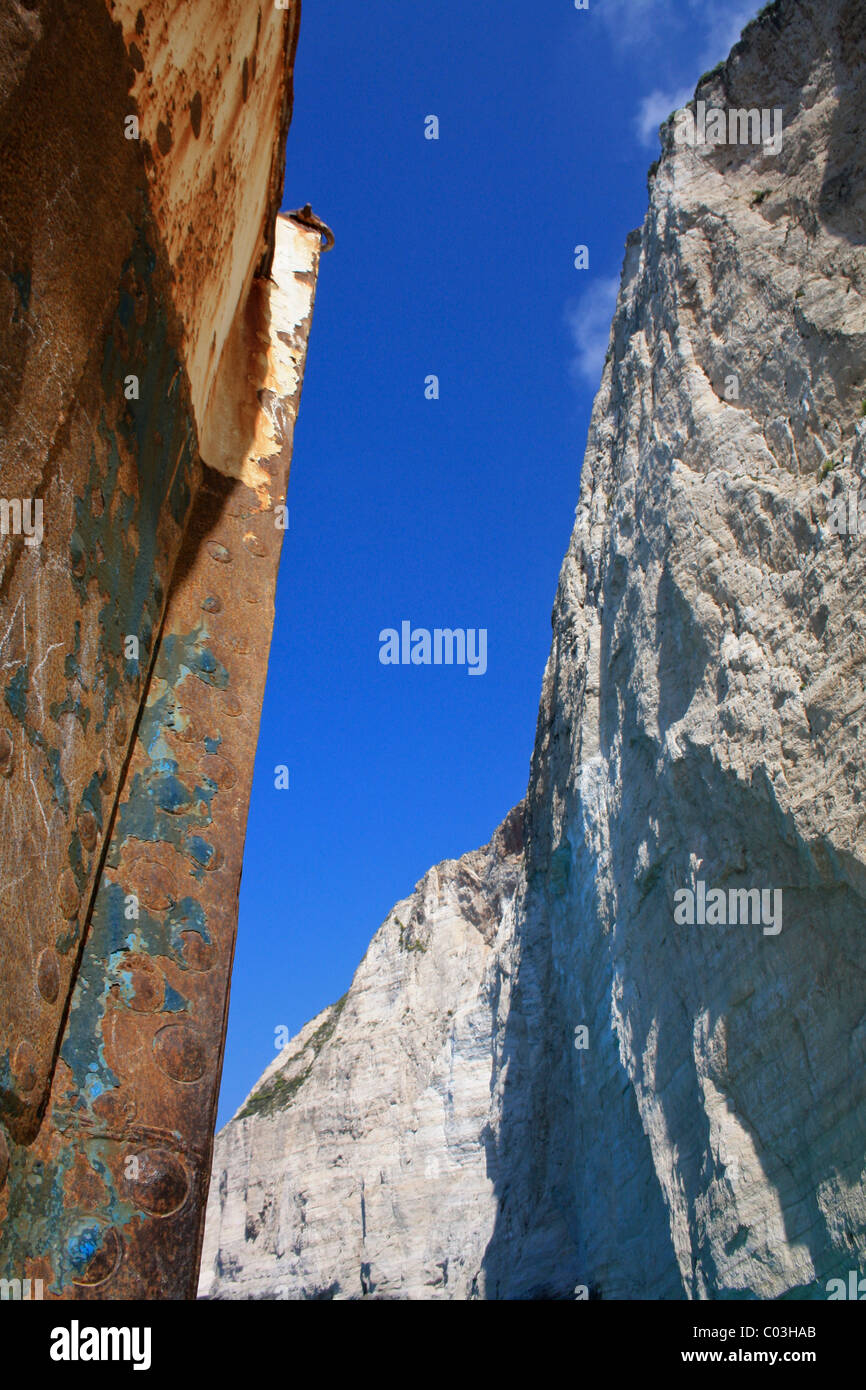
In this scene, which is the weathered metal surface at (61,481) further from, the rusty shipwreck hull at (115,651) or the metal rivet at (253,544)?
the metal rivet at (253,544)

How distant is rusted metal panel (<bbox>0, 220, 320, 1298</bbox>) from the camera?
4.33ft

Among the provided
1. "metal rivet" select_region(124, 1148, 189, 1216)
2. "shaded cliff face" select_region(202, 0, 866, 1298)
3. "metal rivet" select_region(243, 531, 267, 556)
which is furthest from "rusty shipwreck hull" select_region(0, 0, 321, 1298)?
"shaded cliff face" select_region(202, 0, 866, 1298)

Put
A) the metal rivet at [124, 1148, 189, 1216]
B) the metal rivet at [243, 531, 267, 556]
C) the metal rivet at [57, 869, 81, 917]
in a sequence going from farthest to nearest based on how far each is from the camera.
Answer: the metal rivet at [243, 531, 267, 556] → the metal rivet at [124, 1148, 189, 1216] → the metal rivet at [57, 869, 81, 917]

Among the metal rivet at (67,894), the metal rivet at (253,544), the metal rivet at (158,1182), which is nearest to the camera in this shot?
the metal rivet at (67,894)

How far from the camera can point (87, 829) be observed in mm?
1392

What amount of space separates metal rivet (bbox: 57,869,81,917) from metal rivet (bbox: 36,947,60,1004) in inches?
2.8

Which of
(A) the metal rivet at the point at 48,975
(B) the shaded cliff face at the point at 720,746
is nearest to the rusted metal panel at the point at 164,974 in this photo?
(A) the metal rivet at the point at 48,975

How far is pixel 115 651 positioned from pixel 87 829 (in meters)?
0.28

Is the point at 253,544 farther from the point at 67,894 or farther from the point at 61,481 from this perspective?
the point at 67,894

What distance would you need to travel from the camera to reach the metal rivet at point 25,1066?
1129 mm

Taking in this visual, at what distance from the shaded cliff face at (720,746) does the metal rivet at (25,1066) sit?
8.10 meters

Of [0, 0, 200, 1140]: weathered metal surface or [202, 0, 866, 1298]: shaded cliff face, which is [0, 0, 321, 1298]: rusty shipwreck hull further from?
[202, 0, 866, 1298]: shaded cliff face

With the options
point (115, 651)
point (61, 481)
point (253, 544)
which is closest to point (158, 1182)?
point (115, 651)
